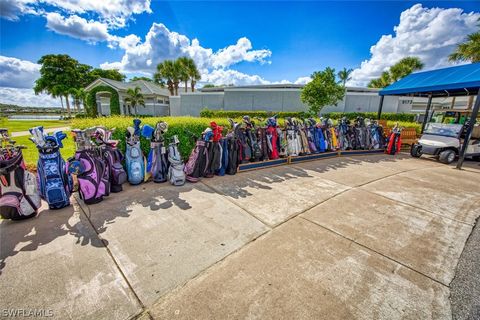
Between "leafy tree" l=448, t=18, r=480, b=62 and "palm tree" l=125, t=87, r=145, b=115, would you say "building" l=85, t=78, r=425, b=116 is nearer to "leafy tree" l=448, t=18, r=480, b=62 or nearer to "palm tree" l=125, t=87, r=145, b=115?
"palm tree" l=125, t=87, r=145, b=115

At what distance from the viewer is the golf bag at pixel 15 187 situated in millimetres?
2564

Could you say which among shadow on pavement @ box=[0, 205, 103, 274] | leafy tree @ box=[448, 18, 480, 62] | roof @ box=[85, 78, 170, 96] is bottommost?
shadow on pavement @ box=[0, 205, 103, 274]

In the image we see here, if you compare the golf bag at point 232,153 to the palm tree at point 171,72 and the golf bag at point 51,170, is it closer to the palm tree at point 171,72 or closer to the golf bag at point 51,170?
the golf bag at point 51,170

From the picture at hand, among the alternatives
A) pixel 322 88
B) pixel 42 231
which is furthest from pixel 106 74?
pixel 42 231

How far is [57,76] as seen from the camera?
30641mm

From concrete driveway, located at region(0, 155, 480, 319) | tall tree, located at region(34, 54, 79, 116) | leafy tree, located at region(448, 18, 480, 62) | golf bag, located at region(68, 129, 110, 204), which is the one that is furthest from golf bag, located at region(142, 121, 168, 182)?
tall tree, located at region(34, 54, 79, 116)

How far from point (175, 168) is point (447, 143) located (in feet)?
28.6

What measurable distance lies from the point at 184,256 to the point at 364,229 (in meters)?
2.36

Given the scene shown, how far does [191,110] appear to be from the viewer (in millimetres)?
23547

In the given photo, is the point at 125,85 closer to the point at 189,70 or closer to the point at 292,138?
the point at 189,70

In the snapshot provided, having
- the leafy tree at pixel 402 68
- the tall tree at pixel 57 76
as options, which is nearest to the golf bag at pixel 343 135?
the leafy tree at pixel 402 68

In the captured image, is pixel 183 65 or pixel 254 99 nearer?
pixel 254 99

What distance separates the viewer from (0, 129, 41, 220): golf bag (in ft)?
8.41

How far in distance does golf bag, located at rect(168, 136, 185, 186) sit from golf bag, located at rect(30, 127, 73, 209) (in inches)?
64.6
